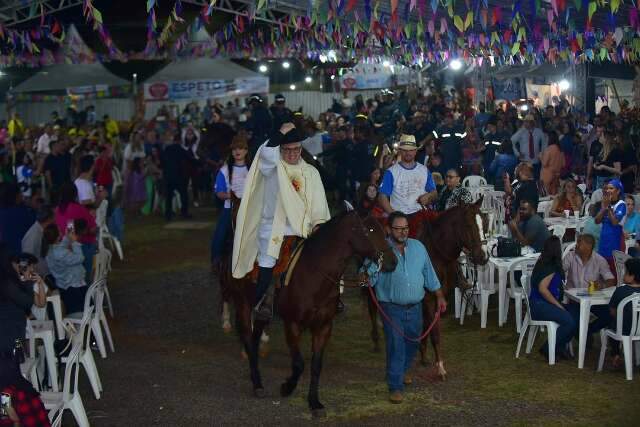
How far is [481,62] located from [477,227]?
1949cm

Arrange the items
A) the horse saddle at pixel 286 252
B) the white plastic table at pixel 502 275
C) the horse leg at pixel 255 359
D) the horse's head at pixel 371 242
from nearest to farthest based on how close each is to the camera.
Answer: the horse's head at pixel 371 242, the horse saddle at pixel 286 252, the horse leg at pixel 255 359, the white plastic table at pixel 502 275

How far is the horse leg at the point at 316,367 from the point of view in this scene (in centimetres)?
840

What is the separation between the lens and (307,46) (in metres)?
27.1

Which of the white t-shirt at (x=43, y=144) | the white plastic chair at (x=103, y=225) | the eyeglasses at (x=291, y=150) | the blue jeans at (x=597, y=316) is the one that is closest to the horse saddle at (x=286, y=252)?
the eyeglasses at (x=291, y=150)

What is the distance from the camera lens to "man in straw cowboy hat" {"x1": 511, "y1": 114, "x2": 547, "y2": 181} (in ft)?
68.8

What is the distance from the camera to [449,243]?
983 centimetres

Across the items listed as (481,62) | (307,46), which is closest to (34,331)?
(307,46)

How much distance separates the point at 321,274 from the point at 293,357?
820 millimetres

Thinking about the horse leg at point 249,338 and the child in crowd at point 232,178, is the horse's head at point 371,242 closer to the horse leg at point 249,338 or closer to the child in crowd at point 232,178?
the horse leg at point 249,338

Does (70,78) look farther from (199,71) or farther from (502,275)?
(502,275)

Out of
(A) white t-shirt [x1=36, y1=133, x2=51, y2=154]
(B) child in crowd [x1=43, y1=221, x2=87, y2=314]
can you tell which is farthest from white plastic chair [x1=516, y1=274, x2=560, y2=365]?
(A) white t-shirt [x1=36, y1=133, x2=51, y2=154]

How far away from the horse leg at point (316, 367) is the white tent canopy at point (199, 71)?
17.0m

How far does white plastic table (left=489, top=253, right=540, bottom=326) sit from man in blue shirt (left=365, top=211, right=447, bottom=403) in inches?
103

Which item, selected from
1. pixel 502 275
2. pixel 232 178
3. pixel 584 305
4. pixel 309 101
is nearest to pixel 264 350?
pixel 232 178
